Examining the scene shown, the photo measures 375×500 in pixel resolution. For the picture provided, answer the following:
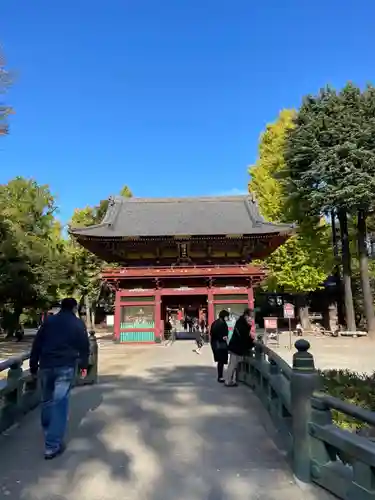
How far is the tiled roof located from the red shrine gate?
7.87ft

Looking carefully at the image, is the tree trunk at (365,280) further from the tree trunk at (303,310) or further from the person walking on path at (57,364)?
the person walking on path at (57,364)

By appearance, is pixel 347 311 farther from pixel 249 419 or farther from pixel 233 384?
pixel 249 419

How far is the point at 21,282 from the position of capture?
27688 millimetres

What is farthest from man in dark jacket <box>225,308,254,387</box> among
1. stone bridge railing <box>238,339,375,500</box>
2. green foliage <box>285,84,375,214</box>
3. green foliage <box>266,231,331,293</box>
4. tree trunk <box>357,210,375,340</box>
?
green foliage <box>266,231,331,293</box>

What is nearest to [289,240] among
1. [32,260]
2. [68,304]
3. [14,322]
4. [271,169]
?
[271,169]

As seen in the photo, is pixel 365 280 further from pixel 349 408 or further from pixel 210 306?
pixel 349 408

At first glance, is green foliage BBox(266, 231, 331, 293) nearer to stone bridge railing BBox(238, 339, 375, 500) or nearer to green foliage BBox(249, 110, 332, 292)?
green foliage BBox(249, 110, 332, 292)

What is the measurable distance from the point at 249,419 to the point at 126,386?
3.64 metres

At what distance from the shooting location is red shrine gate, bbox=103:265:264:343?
81.3 feet

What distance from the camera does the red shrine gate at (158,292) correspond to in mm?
24781

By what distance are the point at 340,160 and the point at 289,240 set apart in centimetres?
711

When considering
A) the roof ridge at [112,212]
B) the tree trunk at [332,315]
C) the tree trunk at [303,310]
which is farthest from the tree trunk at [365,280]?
the roof ridge at [112,212]

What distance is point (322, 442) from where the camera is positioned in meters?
4.00

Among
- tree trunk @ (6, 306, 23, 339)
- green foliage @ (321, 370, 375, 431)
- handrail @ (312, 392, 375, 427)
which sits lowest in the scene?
green foliage @ (321, 370, 375, 431)
